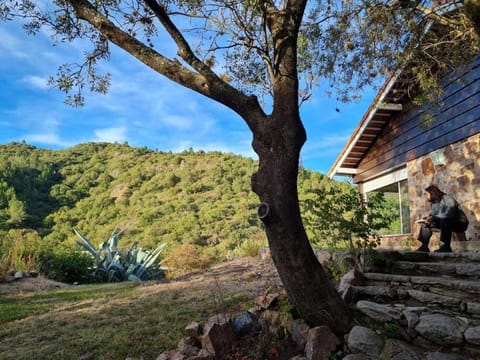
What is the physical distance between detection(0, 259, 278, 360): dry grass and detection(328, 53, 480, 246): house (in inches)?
161

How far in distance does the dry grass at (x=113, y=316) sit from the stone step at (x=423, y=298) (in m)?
1.50

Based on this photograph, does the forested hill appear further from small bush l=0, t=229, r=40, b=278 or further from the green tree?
the green tree

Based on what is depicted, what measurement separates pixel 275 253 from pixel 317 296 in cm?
52

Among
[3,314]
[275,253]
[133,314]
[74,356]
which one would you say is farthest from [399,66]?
[3,314]

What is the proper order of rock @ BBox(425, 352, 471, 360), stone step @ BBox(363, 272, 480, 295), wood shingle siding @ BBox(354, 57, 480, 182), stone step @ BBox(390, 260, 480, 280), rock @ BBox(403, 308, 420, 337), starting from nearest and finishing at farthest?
rock @ BBox(425, 352, 471, 360) < rock @ BBox(403, 308, 420, 337) < stone step @ BBox(363, 272, 480, 295) < stone step @ BBox(390, 260, 480, 280) < wood shingle siding @ BBox(354, 57, 480, 182)

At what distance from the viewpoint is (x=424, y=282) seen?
3725mm

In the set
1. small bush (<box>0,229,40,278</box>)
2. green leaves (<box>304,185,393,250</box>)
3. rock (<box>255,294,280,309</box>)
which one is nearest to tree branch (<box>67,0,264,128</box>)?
green leaves (<box>304,185,393,250</box>)

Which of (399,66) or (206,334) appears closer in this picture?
(206,334)

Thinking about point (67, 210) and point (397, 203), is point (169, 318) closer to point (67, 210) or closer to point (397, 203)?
point (397, 203)

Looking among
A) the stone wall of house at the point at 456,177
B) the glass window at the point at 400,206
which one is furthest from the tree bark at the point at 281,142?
the glass window at the point at 400,206

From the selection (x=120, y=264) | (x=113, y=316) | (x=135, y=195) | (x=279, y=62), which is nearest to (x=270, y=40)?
(x=279, y=62)

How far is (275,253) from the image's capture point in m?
3.35

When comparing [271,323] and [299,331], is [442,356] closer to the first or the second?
[299,331]

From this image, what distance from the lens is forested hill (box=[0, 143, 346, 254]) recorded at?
68.0ft
